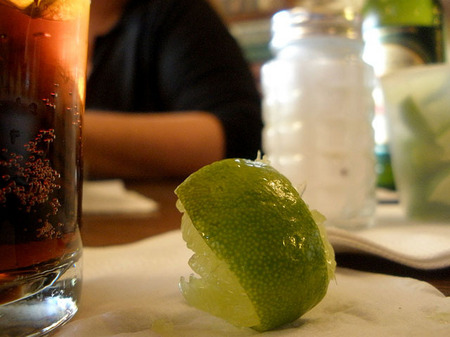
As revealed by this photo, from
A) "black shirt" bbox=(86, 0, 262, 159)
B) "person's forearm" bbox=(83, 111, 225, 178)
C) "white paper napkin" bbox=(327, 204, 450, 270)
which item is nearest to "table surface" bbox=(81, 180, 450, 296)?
"white paper napkin" bbox=(327, 204, 450, 270)

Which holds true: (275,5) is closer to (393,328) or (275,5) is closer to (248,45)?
(248,45)

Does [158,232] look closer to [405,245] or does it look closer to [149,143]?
[405,245]

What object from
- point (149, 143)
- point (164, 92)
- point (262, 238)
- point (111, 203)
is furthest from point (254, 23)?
point (262, 238)

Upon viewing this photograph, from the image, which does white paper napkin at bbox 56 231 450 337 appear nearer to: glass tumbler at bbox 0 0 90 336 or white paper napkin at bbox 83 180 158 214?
glass tumbler at bbox 0 0 90 336

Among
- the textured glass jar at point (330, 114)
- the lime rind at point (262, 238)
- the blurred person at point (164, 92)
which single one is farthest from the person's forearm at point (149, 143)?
the lime rind at point (262, 238)

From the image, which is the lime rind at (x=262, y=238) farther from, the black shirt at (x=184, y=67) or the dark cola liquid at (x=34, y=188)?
the black shirt at (x=184, y=67)

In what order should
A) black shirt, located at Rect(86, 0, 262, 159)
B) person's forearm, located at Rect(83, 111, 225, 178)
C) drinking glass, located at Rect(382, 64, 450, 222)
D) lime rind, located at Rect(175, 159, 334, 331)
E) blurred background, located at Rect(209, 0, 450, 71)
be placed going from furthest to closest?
blurred background, located at Rect(209, 0, 450, 71), black shirt, located at Rect(86, 0, 262, 159), person's forearm, located at Rect(83, 111, 225, 178), drinking glass, located at Rect(382, 64, 450, 222), lime rind, located at Rect(175, 159, 334, 331)

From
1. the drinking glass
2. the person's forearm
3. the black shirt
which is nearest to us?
the drinking glass
